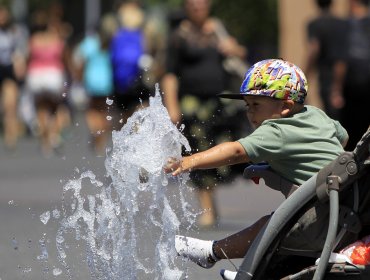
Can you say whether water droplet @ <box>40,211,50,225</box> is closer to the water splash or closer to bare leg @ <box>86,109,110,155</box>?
the water splash

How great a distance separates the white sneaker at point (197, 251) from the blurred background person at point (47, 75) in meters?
12.7

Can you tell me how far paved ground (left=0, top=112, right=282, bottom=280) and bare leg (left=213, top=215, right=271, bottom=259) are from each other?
0.75 meters

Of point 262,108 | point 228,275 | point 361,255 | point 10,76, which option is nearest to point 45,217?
point 228,275

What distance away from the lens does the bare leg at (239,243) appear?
17.7 ft

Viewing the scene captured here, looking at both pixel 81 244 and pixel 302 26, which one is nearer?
pixel 81 244

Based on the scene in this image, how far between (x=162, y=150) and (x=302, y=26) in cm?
1313

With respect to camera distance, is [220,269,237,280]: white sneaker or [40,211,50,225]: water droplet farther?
[40,211,50,225]: water droplet

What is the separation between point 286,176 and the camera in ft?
17.0

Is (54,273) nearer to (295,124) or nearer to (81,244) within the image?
(81,244)

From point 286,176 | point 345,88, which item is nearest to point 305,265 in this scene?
point 286,176

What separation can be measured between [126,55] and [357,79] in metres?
3.33

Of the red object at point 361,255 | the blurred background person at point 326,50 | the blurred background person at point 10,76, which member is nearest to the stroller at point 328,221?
the red object at point 361,255

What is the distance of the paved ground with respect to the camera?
7172 millimetres

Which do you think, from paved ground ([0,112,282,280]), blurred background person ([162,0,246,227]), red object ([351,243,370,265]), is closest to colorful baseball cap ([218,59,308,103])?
red object ([351,243,370,265])
